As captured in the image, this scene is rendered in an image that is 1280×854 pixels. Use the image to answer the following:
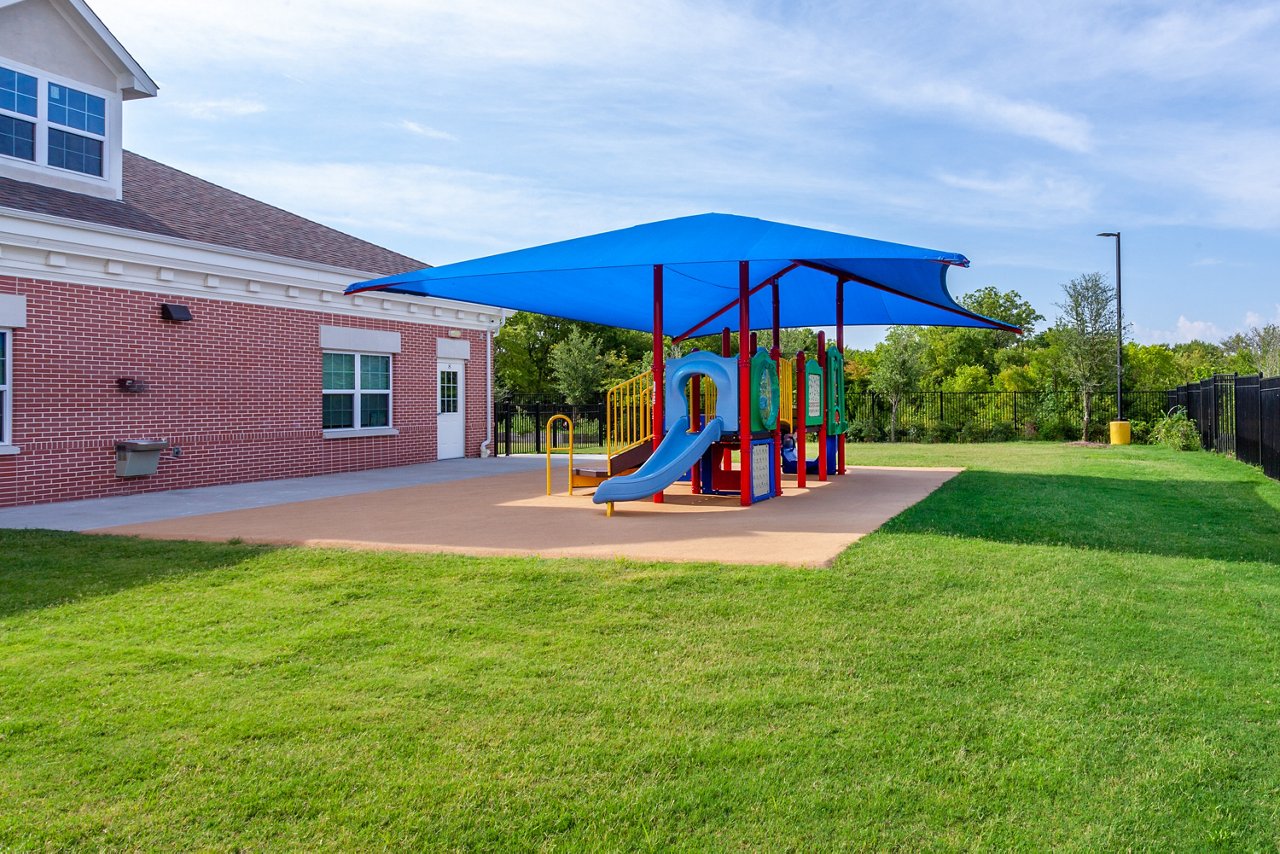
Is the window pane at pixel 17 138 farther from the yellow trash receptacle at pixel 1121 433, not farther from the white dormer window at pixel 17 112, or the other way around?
the yellow trash receptacle at pixel 1121 433

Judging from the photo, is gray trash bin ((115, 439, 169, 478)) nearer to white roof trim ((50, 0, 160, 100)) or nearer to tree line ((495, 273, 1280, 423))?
white roof trim ((50, 0, 160, 100))

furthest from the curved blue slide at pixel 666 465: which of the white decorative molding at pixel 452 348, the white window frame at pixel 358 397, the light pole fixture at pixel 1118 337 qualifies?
the light pole fixture at pixel 1118 337

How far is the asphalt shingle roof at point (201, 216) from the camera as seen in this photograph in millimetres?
12391

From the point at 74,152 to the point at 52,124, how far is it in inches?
18.5

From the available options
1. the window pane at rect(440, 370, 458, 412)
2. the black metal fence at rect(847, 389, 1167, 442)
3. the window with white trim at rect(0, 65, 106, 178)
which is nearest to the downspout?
the window pane at rect(440, 370, 458, 412)

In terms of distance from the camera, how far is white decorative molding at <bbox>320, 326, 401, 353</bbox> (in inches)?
621

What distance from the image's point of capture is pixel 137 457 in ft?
41.3

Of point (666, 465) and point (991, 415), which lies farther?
point (991, 415)

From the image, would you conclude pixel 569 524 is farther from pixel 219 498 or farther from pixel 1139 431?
pixel 1139 431

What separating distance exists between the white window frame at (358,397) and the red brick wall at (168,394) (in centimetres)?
9

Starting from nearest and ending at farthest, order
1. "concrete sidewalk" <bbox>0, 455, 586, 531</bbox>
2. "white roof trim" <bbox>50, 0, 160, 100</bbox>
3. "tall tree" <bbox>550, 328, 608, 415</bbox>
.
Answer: "concrete sidewalk" <bbox>0, 455, 586, 531</bbox>
"white roof trim" <bbox>50, 0, 160, 100</bbox>
"tall tree" <bbox>550, 328, 608, 415</bbox>

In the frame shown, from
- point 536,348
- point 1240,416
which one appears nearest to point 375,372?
point 1240,416

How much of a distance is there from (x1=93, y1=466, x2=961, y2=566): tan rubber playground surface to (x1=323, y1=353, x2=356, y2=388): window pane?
402cm

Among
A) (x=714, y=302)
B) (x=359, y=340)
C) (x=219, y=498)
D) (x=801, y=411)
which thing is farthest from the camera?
(x=359, y=340)
